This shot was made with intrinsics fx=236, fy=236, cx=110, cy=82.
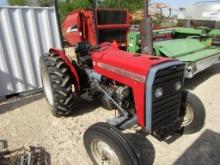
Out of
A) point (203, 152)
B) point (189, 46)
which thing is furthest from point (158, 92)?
point (189, 46)

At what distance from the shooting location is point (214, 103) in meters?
4.20

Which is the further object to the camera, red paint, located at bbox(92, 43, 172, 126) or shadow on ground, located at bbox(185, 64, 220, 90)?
shadow on ground, located at bbox(185, 64, 220, 90)

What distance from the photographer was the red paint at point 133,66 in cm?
242

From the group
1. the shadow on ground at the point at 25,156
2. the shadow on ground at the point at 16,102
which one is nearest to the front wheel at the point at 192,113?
the shadow on ground at the point at 25,156

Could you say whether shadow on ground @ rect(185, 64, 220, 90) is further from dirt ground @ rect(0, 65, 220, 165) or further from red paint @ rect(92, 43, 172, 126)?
red paint @ rect(92, 43, 172, 126)

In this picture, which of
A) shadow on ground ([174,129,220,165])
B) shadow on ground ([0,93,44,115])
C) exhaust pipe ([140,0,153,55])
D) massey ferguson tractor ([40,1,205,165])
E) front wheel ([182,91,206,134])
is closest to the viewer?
massey ferguson tractor ([40,1,205,165])

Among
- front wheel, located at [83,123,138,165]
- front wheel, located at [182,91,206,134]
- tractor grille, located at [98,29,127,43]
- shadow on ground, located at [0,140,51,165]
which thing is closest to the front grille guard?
front wheel, located at [83,123,138,165]

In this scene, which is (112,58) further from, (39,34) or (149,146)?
(39,34)

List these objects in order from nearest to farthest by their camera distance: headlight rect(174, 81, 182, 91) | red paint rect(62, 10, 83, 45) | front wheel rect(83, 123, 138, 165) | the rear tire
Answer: front wheel rect(83, 123, 138, 165) < headlight rect(174, 81, 182, 91) < the rear tire < red paint rect(62, 10, 83, 45)

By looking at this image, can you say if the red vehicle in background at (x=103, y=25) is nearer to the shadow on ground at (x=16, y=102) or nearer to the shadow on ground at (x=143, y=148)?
the shadow on ground at (x=16, y=102)

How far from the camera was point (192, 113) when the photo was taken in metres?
3.07

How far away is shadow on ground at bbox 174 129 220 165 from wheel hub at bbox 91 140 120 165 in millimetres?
755

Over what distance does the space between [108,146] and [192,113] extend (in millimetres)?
1289

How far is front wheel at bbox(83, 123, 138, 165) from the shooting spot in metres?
2.23
